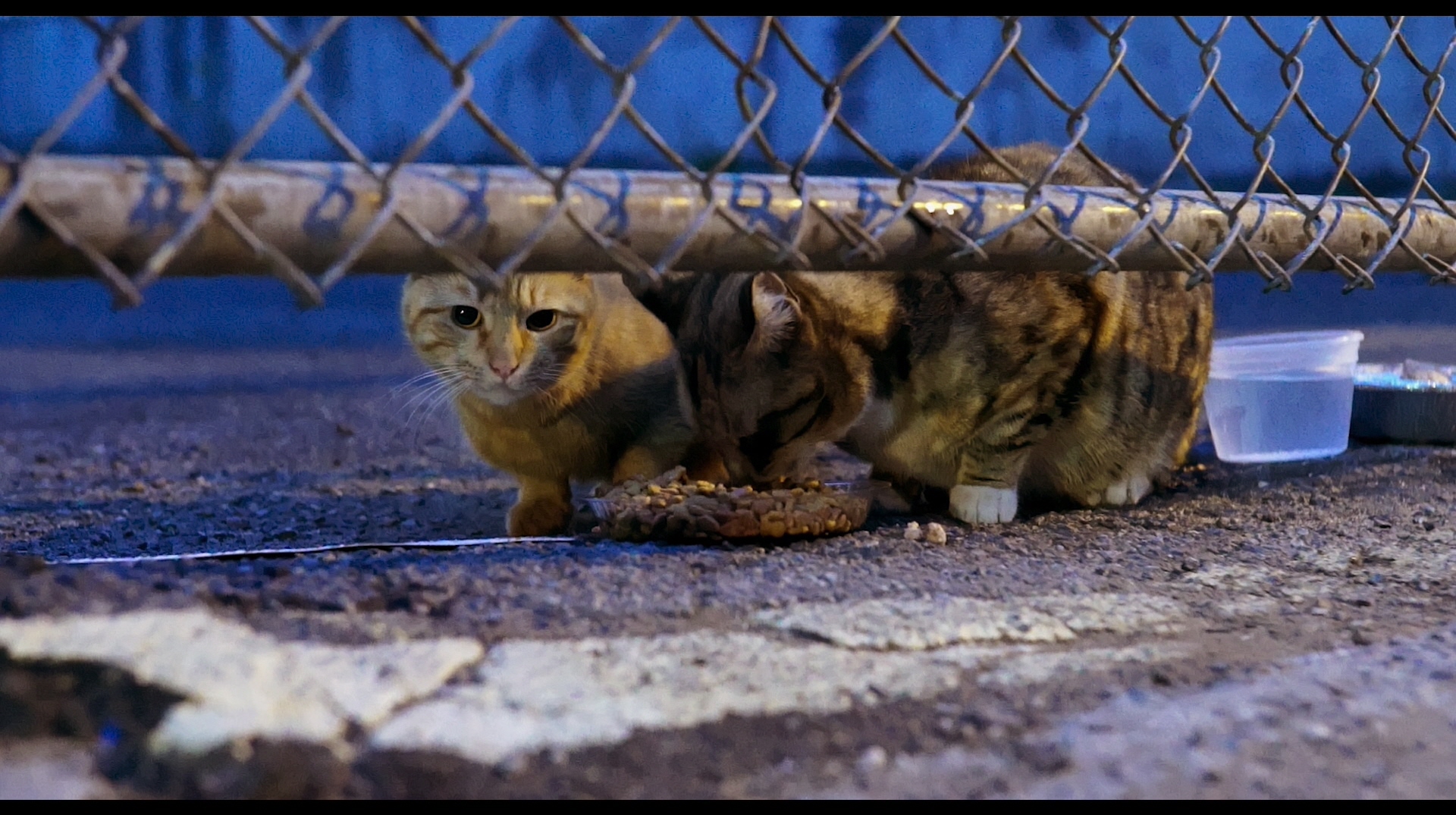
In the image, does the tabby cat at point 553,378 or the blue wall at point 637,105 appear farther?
the blue wall at point 637,105

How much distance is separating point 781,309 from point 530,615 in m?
1.22

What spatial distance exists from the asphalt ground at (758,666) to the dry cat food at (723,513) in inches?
2.4

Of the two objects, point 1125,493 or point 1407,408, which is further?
point 1407,408

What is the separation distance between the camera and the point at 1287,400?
3.48 metres

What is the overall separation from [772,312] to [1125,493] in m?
1.17

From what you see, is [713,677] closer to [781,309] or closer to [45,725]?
[45,725]

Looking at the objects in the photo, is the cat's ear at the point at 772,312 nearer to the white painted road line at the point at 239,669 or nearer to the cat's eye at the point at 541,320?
the cat's eye at the point at 541,320

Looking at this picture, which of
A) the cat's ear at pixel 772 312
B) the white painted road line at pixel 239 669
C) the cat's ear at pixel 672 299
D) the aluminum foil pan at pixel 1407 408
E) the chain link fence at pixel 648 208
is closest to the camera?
the white painted road line at pixel 239 669

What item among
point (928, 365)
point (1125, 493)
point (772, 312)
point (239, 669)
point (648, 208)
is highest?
point (648, 208)

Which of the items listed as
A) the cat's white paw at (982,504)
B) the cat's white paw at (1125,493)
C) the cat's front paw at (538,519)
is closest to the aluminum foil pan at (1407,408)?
the cat's white paw at (1125,493)

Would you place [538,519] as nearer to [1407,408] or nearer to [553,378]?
[553,378]

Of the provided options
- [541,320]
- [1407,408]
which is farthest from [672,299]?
[1407,408]

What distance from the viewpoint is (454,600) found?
1.53 m

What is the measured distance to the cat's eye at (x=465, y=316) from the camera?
269cm
